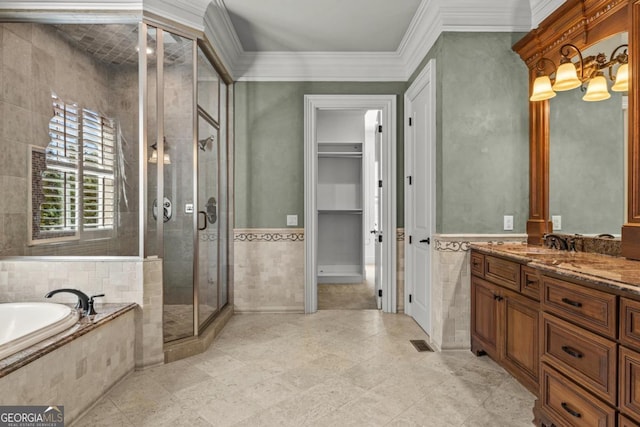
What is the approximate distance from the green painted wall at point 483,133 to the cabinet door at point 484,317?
1.57 feet

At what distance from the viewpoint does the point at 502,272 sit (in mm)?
2266

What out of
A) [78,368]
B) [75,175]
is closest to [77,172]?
[75,175]

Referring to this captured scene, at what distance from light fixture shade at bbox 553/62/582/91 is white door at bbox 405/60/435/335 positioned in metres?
0.89

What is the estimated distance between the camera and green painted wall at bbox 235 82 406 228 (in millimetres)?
3729

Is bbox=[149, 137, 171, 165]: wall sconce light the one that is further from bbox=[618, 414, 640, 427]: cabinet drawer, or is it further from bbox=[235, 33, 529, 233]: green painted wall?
bbox=[618, 414, 640, 427]: cabinet drawer

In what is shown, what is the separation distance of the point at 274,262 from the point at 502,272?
2.28 m

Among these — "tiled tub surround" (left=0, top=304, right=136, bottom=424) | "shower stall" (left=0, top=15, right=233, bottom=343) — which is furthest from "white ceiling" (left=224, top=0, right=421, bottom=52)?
"tiled tub surround" (left=0, top=304, right=136, bottom=424)

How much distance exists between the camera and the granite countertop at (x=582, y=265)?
1.31 m

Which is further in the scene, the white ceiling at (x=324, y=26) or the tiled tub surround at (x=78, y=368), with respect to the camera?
the white ceiling at (x=324, y=26)

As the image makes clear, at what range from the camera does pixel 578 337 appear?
1.47 m

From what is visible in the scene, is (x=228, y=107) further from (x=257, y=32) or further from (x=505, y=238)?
(x=505, y=238)

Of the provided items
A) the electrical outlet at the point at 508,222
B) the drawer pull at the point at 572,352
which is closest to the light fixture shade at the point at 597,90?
the electrical outlet at the point at 508,222

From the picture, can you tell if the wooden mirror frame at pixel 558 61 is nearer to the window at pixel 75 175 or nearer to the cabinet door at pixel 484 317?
the cabinet door at pixel 484 317

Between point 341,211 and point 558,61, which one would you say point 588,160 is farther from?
point 341,211
